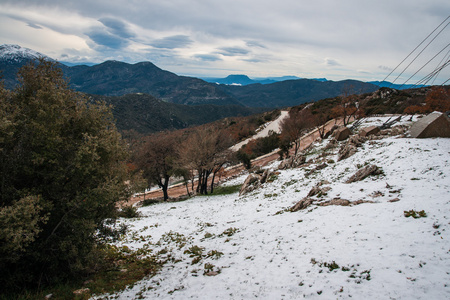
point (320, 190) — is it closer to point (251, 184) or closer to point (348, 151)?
point (348, 151)

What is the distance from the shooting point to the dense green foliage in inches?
319

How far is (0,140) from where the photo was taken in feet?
24.2

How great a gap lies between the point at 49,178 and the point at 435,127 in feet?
94.8

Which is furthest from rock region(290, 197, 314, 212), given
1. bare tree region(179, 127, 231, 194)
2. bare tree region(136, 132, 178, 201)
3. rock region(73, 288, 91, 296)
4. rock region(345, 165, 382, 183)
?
bare tree region(136, 132, 178, 201)

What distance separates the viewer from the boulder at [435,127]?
20078 millimetres

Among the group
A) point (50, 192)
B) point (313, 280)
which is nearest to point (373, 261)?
point (313, 280)

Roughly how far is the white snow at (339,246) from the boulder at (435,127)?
2.48 m

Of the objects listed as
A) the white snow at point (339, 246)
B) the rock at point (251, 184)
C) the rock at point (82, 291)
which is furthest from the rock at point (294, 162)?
the rock at point (82, 291)

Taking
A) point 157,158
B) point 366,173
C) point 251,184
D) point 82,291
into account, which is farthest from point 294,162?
point 82,291

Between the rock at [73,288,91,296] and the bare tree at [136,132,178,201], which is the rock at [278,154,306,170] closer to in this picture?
the bare tree at [136,132,178,201]

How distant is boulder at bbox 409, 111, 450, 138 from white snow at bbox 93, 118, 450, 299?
248 cm

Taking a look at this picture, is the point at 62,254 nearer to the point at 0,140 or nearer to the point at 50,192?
the point at 50,192

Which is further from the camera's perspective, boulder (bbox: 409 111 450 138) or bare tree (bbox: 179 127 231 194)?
bare tree (bbox: 179 127 231 194)

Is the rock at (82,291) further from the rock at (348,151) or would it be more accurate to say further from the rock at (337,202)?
the rock at (348,151)
